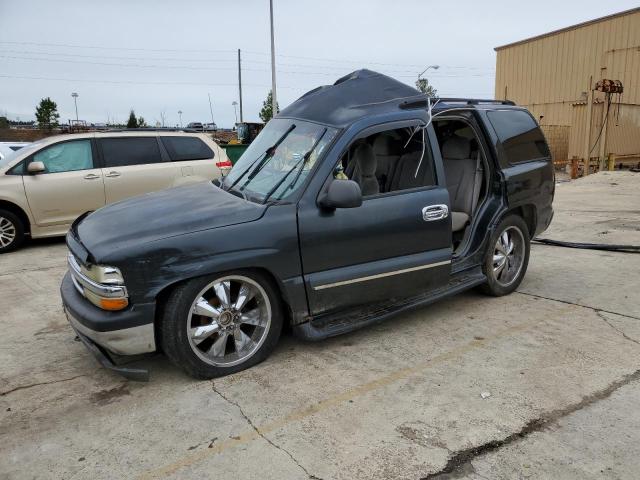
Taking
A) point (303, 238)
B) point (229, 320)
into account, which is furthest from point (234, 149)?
point (229, 320)

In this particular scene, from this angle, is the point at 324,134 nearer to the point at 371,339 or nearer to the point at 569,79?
the point at 371,339

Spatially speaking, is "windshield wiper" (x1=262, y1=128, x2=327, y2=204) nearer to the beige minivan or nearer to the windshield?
the windshield

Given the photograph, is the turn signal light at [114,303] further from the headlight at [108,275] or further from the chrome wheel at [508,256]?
the chrome wheel at [508,256]

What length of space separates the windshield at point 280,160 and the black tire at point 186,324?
67cm

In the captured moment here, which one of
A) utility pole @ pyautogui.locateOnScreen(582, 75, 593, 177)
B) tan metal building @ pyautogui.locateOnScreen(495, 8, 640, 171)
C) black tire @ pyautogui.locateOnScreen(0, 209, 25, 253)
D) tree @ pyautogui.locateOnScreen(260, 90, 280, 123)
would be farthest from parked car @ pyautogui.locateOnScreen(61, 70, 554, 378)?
tree @ pyautogui.locateOnScreen(260, 90, 280, 123)

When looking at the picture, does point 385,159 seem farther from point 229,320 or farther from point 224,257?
point 229,320

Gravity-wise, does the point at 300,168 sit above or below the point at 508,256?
above

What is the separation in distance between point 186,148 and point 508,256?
5.71 m

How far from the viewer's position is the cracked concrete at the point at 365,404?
8.74ft

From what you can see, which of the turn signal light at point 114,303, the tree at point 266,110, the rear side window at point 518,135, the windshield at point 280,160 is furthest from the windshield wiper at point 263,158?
the tree at point 266,110

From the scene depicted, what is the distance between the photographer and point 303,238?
362 cm

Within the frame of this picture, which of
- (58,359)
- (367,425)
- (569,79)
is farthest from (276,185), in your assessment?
(569,79)

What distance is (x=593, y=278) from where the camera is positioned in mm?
5727

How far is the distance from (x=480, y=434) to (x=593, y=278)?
3607 millimetres
